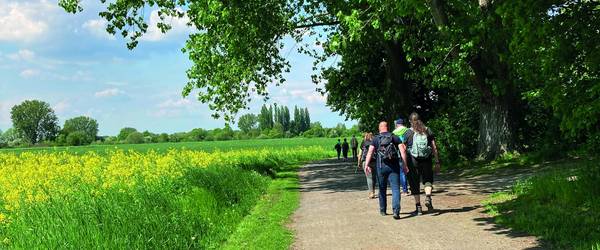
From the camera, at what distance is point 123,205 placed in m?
9.20

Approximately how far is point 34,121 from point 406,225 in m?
146

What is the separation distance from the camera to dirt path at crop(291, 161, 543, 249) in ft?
24.1

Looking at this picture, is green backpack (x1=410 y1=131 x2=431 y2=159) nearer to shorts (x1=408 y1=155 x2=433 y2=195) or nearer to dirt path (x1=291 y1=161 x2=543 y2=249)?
shorts (x1=408 y1=155 x2=433 y2=195)

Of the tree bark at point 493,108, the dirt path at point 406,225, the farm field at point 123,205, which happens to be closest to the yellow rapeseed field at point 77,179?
the farm field at point 123,205

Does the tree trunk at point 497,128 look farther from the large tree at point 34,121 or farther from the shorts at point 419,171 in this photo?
the large tree at point 34,121

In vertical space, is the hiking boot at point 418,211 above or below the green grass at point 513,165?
below

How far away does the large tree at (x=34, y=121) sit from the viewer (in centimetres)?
13475

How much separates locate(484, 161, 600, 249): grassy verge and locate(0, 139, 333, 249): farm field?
4679 mm

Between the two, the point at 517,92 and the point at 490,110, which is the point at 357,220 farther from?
the point at 517,92

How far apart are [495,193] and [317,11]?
16.0 metres

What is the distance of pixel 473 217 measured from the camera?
9.12 metres

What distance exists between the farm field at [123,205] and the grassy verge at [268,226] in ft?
0.90

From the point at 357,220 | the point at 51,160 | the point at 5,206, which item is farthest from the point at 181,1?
the point at 357,220

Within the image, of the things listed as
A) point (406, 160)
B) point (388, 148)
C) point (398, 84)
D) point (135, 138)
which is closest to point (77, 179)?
point (388, 148)
